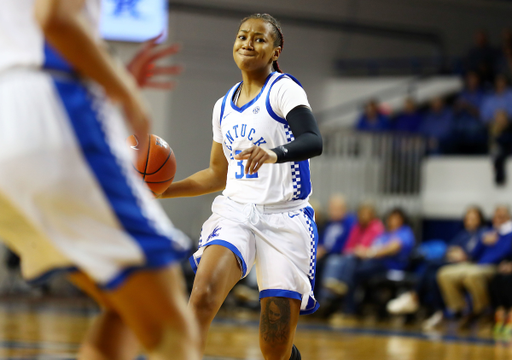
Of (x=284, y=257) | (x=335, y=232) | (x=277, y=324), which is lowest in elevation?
(x=335, y=232)

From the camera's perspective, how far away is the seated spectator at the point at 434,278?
8.88 meters

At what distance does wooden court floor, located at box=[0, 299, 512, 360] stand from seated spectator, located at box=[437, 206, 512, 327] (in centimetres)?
74

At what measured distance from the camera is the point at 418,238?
11.4 m

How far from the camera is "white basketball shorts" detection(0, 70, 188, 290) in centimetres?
158

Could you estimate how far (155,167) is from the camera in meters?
3.29

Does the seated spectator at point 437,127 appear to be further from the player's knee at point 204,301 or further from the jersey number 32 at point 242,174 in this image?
the player's knee at point 204,301

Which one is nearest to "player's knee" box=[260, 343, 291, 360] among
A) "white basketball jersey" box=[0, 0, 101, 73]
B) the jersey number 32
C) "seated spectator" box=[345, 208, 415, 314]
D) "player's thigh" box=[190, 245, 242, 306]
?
"player's thigh" box=[190, 245, 242, 306]

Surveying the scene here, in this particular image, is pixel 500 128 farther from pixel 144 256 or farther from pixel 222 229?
pixel 144 256

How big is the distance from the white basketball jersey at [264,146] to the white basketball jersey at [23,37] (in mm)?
1670

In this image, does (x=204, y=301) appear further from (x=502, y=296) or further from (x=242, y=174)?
(x=502, y=296)

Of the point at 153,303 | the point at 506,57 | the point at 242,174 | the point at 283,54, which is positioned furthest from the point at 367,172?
the point at 153,303

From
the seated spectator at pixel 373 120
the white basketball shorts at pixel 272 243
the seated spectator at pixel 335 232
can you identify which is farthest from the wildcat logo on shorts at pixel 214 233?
the seated spectator at pixel 373 120

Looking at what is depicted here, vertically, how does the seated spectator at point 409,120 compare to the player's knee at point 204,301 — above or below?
above

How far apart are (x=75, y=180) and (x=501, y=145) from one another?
395 inches
